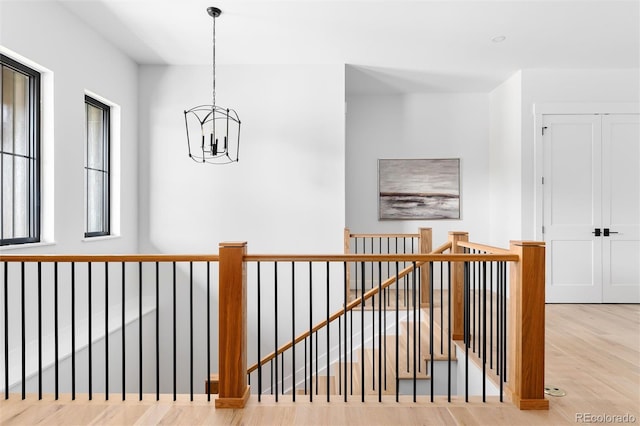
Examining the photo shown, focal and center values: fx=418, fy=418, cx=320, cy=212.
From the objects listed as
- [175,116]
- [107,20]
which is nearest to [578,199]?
[175,116]

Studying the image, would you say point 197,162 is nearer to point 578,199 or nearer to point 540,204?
point 540,204

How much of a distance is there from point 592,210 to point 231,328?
4845 mm

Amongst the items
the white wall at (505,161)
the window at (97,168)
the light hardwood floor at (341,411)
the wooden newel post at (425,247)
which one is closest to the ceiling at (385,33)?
the white wall at (505,161)

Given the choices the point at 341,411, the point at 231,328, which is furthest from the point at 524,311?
the point at 231,328

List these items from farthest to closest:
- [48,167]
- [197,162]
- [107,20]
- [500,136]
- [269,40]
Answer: [500,136], [197,162], [269,40], [107,20], [48,167]

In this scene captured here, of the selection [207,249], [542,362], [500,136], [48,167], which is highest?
[500,136]

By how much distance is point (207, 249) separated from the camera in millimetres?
5160

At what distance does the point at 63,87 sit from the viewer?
372 cm

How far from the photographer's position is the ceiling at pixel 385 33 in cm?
372

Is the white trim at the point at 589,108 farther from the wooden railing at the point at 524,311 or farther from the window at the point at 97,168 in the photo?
the window at the point at 97,168

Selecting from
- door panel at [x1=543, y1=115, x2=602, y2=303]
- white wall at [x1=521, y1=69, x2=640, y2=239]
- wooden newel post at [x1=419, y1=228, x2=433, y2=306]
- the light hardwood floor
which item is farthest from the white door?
the light hardwood floor

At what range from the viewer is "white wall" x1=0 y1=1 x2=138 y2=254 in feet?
10.7

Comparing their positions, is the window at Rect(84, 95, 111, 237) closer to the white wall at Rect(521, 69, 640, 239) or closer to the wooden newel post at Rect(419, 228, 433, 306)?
the wooden newel post at Rect(419, 228, 433, 306)

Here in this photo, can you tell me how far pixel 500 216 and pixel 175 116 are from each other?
15.0 feet
